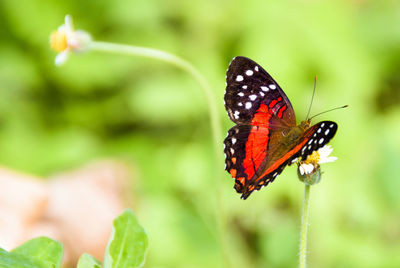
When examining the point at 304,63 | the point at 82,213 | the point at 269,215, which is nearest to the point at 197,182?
the point at 269,215

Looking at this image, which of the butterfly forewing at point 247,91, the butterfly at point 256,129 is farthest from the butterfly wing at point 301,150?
the butterfly forewing at point 247,91

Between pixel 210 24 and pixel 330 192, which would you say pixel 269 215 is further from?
pixel 210 24

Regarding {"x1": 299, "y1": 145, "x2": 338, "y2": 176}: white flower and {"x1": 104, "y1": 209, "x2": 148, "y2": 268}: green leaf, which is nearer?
{"x1": 104, "y1": 209, "x2": 148, "y2": 268}: green leaf

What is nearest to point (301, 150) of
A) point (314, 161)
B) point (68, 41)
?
point (314, 161)

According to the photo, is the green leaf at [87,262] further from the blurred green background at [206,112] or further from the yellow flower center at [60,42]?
the blurred green background at [206,112]

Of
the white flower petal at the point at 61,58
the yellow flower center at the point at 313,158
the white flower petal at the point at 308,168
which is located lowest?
the white flower petal at the point at 308,168

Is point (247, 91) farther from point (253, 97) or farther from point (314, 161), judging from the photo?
point (314, 161)

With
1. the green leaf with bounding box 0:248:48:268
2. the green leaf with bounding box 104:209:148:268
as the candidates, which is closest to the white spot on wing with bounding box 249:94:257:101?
the green leaf with bounding box 104:209:148:268

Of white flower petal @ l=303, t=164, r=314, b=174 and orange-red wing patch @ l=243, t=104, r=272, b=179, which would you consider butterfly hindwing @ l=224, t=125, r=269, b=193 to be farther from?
white flower petal @ l=303, t=164, r=314, b=174
